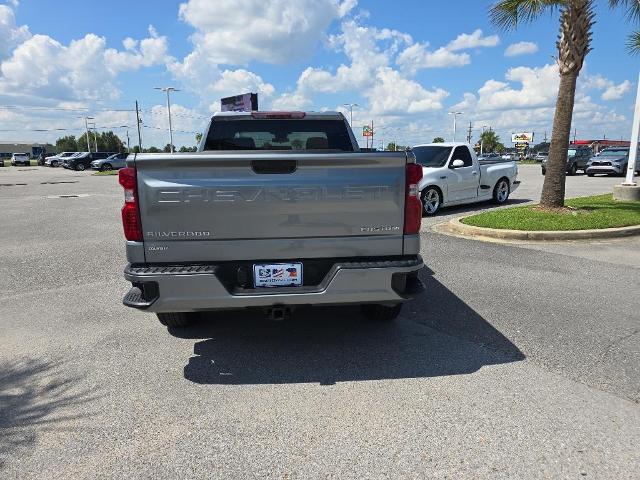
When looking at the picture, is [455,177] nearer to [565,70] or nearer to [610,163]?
[565,70]

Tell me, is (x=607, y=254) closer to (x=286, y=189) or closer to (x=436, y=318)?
(x=436, y=318)

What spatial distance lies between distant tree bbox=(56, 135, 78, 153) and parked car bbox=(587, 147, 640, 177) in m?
134

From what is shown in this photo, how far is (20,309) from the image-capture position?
5.04m

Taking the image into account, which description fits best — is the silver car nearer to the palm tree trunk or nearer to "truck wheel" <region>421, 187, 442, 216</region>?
the palm tree trunk

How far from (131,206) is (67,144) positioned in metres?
154

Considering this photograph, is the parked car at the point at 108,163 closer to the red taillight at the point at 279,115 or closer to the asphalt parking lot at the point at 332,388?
the red taillight at the point at 279,115

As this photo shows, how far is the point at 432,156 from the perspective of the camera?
477 inches

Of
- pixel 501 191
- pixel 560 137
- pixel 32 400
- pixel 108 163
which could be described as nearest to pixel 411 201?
pixel 32 400

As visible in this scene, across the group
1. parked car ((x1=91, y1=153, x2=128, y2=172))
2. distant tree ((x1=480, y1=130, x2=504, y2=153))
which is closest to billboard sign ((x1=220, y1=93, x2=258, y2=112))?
parked car ((x1=91, y1=153, x2=128, y2=172))

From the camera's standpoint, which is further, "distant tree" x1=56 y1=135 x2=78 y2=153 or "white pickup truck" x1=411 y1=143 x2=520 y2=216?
"distant tree" x1=56 y1=135 x2=78 y2=153

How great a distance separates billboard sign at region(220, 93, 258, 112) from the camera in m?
41.0

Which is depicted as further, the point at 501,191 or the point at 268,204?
the point at 501,191

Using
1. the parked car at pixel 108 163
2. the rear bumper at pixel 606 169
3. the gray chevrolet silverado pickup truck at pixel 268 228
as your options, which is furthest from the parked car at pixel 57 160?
the gray chevrolet silverado pickup truck at pixel 268 228

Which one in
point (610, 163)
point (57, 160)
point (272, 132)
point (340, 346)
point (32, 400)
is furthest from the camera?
point (57, 160)
